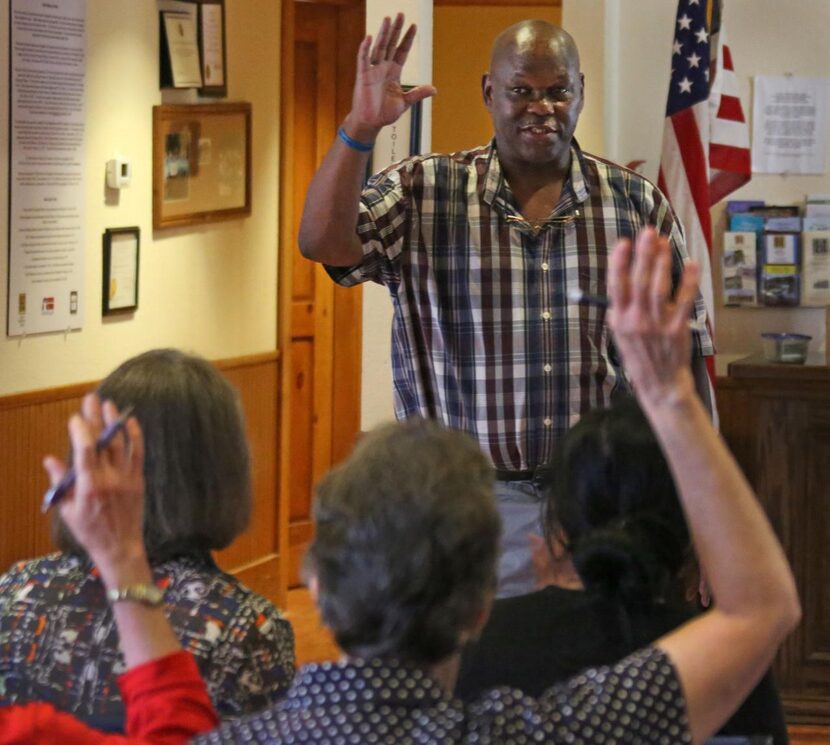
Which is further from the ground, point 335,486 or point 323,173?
point 323,173

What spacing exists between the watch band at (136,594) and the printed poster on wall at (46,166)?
289 centimetres

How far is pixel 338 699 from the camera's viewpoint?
1.18m

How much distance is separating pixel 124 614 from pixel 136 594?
0.07ft

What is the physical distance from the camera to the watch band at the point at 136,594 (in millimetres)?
1301

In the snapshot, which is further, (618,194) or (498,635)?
(618,194)

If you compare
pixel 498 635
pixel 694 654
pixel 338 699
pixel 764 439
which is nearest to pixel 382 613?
pixel 338 699

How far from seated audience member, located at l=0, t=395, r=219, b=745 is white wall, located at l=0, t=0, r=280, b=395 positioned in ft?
9.41

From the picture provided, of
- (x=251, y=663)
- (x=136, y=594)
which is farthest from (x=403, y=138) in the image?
(x=136, y=594)

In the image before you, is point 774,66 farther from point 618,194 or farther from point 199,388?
point 199,388

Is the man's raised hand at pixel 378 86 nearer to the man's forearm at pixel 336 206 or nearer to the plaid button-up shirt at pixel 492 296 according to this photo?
the man's forearm at pixel 336 206

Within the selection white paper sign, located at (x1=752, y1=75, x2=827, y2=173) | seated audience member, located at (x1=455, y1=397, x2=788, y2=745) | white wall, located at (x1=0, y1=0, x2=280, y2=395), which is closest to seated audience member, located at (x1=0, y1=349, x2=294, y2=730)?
seated audience member, located at (x1=455, y1=397, x2=788, y2=745)

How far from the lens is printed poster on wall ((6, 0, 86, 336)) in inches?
159

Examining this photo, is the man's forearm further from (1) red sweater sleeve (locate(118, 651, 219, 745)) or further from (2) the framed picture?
(2) the framed picture

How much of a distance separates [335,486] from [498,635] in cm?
54
